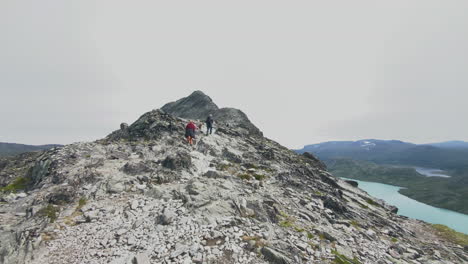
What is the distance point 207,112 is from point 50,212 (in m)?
60.3

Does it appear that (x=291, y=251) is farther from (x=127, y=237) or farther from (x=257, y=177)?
(x=257, y=177)

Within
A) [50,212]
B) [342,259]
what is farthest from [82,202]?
[342,259]

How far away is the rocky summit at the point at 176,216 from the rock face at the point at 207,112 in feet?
103

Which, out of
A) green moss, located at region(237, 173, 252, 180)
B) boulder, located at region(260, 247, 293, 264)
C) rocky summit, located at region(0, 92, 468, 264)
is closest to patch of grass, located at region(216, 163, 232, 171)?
rocky summit, located at region(0, 92, 468, 264)

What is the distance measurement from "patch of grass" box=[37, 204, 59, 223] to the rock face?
1804 inches

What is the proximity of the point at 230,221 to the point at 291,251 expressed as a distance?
4.87 m

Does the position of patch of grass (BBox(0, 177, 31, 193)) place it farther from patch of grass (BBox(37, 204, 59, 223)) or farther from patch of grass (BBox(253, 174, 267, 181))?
patch of grass (BBox(253, 174, 267, 181))

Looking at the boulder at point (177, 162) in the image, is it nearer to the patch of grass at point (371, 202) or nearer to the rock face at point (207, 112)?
the rock face at point (207, 112)

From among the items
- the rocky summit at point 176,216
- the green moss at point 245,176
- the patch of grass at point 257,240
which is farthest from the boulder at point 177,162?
the patch of grass at point 257,240

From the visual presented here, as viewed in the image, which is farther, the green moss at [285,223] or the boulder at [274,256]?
the green moss at [285,223]

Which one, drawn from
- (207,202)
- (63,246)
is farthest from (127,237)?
(207,202)

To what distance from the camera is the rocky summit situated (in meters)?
13.6

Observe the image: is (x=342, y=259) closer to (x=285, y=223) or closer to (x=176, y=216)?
(x=285, y=223)

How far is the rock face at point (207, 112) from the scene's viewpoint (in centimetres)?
6588
